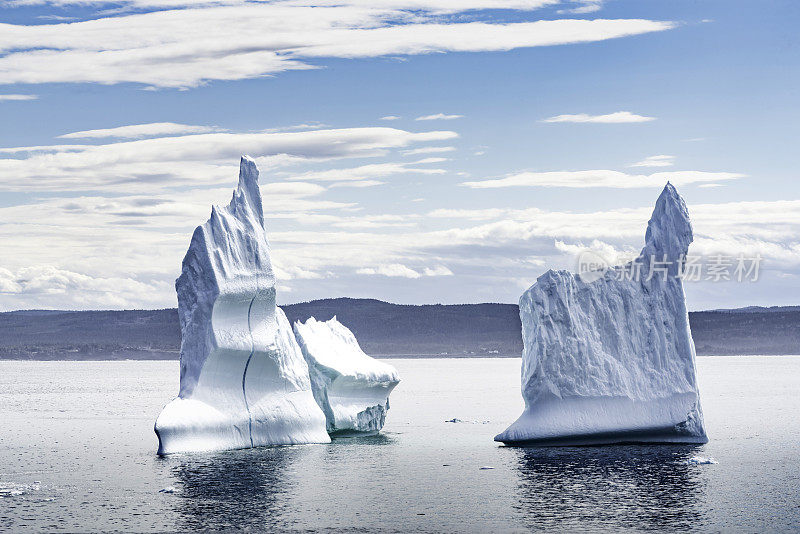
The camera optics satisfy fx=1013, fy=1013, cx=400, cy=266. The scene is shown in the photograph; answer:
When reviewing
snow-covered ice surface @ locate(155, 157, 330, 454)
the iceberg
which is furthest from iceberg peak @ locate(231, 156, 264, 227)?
the iceberg

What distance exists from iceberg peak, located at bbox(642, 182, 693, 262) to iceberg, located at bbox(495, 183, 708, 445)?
3cm

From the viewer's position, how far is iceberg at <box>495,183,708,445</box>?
1297 inches

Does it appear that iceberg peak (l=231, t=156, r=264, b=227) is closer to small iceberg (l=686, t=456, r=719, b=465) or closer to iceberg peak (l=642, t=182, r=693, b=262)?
iceberg peak (l=642, t=182, r=693, b=262)

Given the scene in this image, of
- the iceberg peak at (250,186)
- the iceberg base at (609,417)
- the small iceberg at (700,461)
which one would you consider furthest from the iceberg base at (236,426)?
the small iceberg at (700,461)

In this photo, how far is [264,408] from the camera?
3344 centimetres

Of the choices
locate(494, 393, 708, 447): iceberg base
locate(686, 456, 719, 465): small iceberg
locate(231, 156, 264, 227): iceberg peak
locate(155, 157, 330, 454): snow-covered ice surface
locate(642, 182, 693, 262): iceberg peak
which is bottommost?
locate(686, 456, 719, 465): small iceberg

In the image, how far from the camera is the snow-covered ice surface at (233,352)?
105 ft

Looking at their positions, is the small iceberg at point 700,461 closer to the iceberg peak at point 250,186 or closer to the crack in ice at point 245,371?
the crack in ice at point 245,371

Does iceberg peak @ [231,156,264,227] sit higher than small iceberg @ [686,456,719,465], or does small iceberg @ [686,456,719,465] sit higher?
iceberg peak @ [231,156,264,227]

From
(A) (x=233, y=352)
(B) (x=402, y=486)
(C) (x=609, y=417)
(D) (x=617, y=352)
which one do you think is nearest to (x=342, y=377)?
(A) (x=233, y=352)

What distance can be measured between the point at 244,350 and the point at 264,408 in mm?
2247

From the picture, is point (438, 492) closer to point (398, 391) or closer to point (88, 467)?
point (88, 467)

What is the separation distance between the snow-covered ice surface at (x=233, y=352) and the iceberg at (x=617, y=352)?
7896 mm

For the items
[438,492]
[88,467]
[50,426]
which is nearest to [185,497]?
[438,492]
